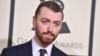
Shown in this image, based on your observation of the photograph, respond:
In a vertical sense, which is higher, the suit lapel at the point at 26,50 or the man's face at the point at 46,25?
the man's face at the point at 46,25

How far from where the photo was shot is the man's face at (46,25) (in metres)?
0.82

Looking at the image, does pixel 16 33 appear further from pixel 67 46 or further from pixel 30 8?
pixel 67 46

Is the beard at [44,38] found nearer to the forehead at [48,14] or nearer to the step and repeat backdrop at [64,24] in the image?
the forehead at [48,14]

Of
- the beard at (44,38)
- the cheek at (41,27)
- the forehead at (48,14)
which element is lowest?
the beard at (44,38)

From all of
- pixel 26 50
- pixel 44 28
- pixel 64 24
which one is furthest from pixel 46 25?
pixel 64 24

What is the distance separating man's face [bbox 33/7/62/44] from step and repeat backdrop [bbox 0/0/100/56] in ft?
1.13

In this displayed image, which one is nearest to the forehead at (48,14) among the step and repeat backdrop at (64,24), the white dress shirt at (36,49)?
the white dress shirt at (36,49)

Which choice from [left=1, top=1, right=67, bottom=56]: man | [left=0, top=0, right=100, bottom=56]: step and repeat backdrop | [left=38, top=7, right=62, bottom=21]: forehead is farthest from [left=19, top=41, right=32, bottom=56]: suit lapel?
[left=0, top=0, right=100, bottom=56]: step and repeat backdrop

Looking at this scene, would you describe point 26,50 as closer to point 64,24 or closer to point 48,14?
point 48,14

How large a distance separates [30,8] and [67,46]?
27 cm

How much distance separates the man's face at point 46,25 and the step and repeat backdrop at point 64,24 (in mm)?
344

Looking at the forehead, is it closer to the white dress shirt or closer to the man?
the man

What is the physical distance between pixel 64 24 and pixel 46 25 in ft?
1.21

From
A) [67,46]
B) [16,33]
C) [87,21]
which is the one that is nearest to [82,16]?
[87,21]
